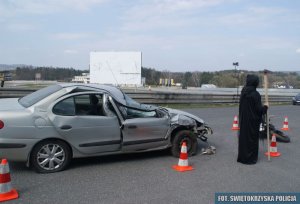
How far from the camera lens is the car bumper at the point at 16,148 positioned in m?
5.14

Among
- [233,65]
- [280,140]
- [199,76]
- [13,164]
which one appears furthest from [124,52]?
[199,76]

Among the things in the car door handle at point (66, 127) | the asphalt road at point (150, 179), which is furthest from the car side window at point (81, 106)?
the asphalt road at point (150, 179)

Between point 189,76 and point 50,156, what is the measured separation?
64.3 m

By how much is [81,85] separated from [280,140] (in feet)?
Result: 19.7

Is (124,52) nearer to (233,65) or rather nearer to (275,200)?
(233,65)

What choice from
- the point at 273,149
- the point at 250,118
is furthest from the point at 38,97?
the point at 273,149

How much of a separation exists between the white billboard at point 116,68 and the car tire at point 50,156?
30664mm

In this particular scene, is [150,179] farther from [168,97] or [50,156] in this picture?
[168,97]

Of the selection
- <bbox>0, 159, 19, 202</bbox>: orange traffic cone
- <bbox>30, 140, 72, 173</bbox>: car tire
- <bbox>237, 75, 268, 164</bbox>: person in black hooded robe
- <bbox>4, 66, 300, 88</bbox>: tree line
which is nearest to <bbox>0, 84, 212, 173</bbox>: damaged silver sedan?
<bbox>30, 140, 72, 173</bbox>: car tire

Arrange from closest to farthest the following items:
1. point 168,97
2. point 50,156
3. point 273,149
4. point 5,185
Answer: point 5,185, point 50,156, point 273,149, point 168,97

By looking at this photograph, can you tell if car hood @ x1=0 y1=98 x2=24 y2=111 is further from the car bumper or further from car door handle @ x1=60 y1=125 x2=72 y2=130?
car door handle @ x1=60 y1=125 x2=72 y2=130

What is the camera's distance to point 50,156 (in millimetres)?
5508

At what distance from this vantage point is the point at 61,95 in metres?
5.73

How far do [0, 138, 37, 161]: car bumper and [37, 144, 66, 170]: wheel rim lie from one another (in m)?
0.22
